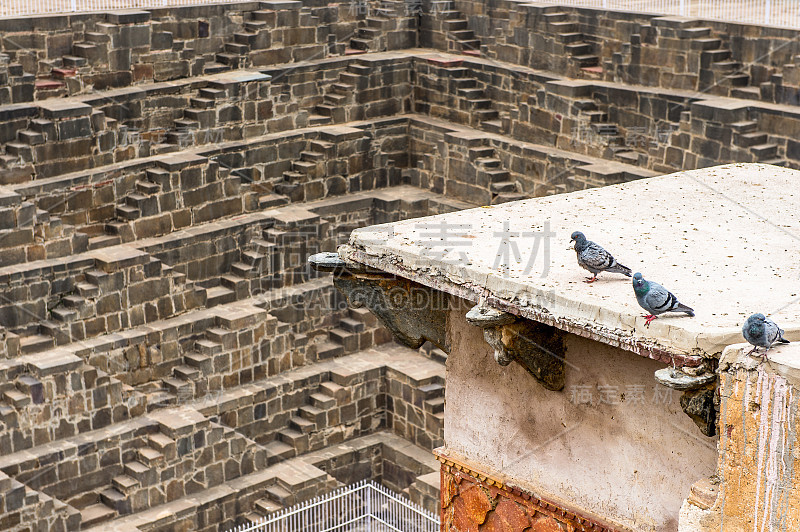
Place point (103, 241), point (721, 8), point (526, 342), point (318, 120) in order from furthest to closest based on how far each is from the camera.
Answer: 1. point (318, 120)
2. point (721, 8)
3. point (103, 241)
4. point (526, 342)

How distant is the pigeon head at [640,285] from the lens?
6.01 m

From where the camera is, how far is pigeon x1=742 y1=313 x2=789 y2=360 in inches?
214

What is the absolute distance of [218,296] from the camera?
16.1 metres

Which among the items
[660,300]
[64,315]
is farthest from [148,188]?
[660,300]

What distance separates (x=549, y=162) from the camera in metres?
17.0

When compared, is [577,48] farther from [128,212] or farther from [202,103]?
[128,212]

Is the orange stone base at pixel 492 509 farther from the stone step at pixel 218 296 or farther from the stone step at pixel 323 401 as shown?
the stone step at pixel 218 296

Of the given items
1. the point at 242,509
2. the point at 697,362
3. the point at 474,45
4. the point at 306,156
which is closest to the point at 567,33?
the point at 474,45

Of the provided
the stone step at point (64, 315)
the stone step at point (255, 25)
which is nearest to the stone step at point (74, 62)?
the stone step at point (255, 25)

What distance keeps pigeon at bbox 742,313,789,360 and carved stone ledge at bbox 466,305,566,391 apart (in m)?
1.53

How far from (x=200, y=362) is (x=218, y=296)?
Result: 121 centimetres

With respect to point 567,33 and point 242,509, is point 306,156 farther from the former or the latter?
point 242,509

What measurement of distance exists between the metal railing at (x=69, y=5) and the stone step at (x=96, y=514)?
663 centimetres

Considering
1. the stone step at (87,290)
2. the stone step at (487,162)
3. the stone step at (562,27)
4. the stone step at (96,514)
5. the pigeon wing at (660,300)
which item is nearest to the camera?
the pigeon wing at (660,300)
